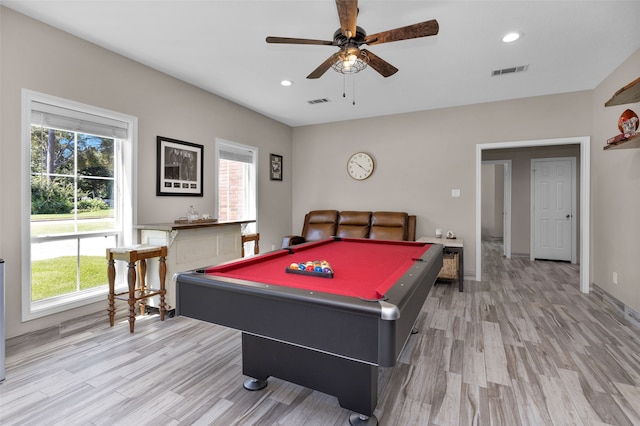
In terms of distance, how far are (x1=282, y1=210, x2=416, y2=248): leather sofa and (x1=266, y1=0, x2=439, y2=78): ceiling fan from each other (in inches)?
111

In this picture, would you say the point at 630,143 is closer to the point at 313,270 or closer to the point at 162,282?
the point at 313,270

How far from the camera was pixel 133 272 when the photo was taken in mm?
2756

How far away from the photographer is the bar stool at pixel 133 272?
2713mm

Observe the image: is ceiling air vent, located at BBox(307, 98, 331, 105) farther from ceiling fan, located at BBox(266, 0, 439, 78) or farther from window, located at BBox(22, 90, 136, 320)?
window, located at BBox(22, 90, 136, 320)

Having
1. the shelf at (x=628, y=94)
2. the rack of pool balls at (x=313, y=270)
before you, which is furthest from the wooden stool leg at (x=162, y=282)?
the shelf at (x=628, y=94)

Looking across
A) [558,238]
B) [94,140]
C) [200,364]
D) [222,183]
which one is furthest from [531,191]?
[94,140]

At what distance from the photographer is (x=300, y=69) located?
11.4ft

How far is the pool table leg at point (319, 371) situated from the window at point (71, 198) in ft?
6.86

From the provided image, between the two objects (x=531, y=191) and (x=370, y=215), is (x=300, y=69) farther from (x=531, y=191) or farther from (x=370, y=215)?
(x=531, y=191)

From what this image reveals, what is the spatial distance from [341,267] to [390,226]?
303 cm

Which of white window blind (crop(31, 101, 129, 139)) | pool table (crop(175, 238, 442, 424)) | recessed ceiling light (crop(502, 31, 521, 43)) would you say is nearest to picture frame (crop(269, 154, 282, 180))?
white window blind (crop(31, 101, 129, 139))

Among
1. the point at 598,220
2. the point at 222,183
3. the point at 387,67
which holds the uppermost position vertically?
the point at 387,67

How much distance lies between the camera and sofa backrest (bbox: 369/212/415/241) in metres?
4.78

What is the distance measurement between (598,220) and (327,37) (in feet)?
13.2
